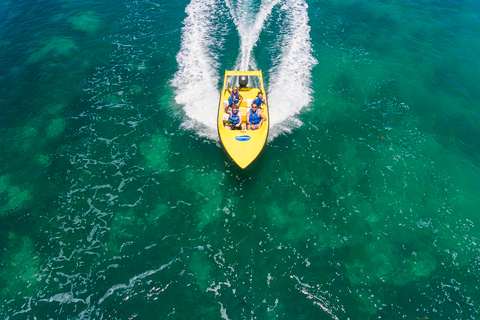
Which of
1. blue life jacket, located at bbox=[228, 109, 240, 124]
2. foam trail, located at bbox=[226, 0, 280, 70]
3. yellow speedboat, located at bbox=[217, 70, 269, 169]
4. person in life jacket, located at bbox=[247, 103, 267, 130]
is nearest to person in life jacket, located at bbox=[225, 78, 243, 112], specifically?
yellow speedboat, located at bbox=[217, 70, 269, 169]

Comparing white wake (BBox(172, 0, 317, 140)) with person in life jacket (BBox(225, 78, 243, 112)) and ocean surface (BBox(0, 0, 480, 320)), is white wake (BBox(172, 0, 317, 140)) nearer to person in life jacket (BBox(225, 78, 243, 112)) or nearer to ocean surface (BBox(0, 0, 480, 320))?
ocean surface (BBox(0, 0, 480, 320))

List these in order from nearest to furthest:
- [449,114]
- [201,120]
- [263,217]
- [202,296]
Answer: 1. [202,296]
2. [263,217]
3. [201,120]
4. [449,114]

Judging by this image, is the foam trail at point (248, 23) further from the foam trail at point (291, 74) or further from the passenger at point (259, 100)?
the passenger at point (259, 100)

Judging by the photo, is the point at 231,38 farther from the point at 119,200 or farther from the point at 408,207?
the point at 408,207

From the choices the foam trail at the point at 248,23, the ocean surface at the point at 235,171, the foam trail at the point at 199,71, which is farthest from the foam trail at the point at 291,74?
the foam trail at the point at 199,71

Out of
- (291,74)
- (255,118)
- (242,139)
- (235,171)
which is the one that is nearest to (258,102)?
(255,118)

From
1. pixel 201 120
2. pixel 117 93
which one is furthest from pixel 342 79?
pixel 117 93
